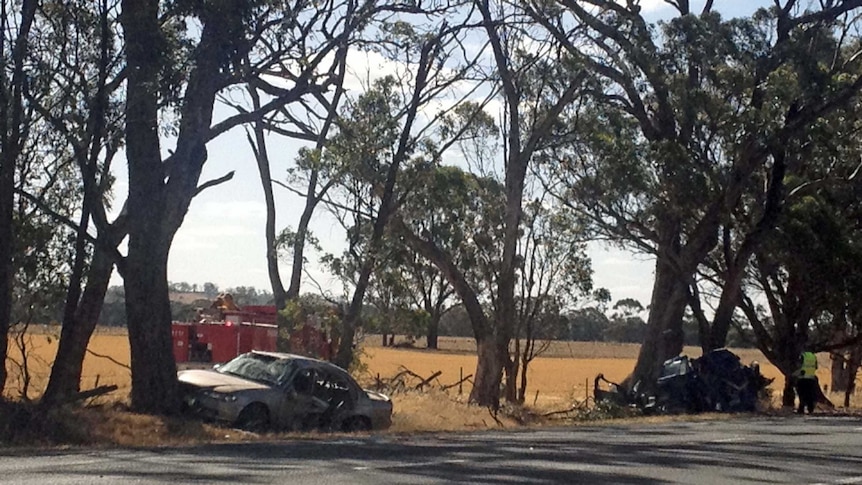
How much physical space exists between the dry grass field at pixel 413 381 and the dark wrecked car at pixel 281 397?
74cm

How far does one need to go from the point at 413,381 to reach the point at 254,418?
1569 cm

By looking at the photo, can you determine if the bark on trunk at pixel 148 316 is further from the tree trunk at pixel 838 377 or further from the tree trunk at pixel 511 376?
the tree trunk at pixel 838 377

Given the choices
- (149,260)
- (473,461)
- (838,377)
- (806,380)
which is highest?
(149,260)

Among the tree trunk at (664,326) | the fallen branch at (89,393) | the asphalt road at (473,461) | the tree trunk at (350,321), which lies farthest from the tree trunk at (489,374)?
the fallen branch at (89,393)

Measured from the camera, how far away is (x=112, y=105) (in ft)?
67.3

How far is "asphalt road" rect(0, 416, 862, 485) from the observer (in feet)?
41.5

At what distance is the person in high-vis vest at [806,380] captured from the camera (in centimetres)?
3116

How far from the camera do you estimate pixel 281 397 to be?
2041 cm

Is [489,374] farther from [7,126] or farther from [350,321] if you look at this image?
[7,126]

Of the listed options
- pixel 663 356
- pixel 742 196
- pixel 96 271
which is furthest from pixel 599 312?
pixel 96 271

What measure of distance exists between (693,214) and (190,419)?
62.4ft

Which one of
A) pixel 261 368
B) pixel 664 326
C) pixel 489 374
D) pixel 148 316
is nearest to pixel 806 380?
pixel 664 326

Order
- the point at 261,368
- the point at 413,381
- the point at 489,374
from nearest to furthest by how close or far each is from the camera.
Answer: the point at 261,368 → the point at 489,374 → the point at 413,381

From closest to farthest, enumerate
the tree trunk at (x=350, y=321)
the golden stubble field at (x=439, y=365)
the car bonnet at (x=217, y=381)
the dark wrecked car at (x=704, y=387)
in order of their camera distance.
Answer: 1. the car bonnet at (x=217, y=381)
2. the golden stubble field at (x=439, y=365)
3. the tree trunk at (x=350, y=321)
4. the dark wrecked car at (x=704, y=387)
